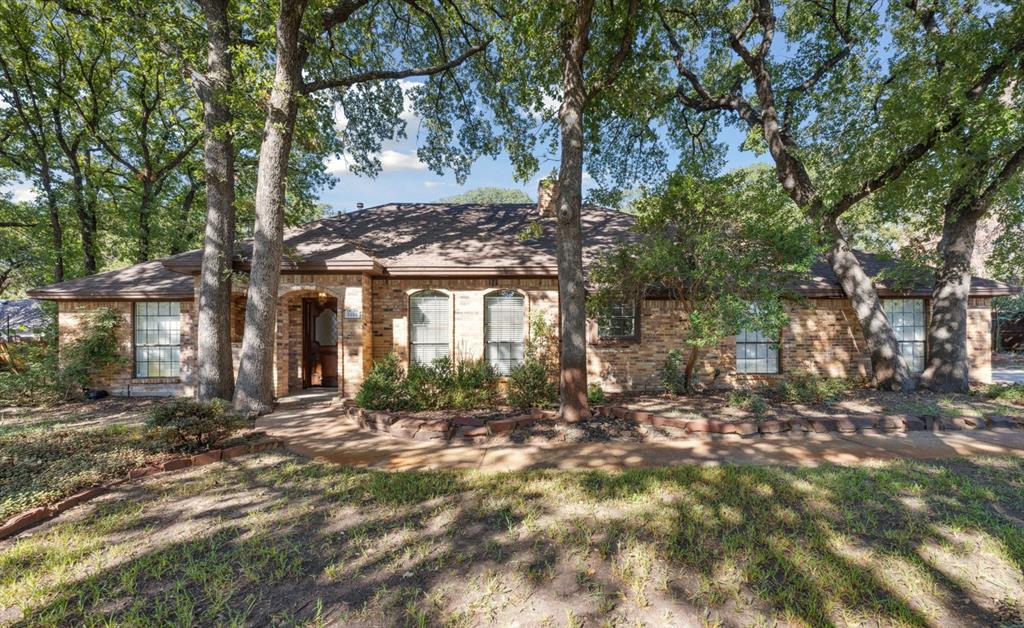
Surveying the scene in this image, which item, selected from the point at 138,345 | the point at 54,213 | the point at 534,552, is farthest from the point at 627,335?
the point at 54,213

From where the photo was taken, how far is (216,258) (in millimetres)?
7379

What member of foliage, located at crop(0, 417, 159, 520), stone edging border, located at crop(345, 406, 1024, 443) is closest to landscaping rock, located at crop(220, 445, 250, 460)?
foliage, located at crop(0, 417, 159, 520)

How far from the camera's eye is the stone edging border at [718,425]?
5.76 meters

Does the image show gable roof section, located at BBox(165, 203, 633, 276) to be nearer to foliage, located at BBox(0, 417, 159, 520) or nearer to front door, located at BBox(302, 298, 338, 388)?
front door, located at BBox(302, 298, 338, 388)

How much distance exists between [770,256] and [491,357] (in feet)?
19.7

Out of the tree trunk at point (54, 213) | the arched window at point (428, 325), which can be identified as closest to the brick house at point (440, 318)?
the arched window at point (428, 325)

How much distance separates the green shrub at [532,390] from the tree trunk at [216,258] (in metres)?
5.80

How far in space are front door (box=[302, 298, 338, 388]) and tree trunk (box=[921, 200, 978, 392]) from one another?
47.7 ft

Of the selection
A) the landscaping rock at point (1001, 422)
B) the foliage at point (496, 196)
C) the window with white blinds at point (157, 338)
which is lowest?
the landscaping rock at point (1001, 422)

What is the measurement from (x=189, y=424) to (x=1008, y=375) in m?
21.2

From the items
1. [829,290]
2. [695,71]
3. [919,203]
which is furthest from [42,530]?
[695,71]

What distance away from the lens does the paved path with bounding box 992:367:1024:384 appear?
1071cm

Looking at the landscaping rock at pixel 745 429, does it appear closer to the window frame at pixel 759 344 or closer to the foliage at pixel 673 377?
the foliage at pixel 673 377

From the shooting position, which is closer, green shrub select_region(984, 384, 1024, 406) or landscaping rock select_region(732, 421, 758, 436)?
landscaping rock select_region(732, 421, 758, 436)
